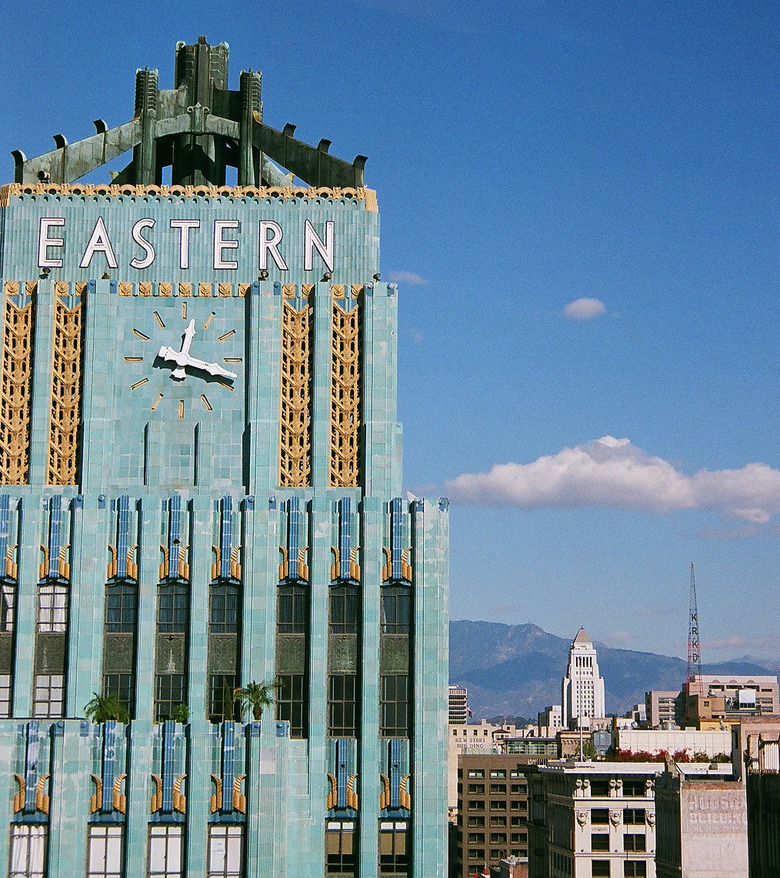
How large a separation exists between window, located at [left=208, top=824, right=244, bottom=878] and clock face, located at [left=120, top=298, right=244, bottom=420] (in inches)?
947

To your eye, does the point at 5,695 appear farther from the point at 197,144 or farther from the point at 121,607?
the point at 197,144

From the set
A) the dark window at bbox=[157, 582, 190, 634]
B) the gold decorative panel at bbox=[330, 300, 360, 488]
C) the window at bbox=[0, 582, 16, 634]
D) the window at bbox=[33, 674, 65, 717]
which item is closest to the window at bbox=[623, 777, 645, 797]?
the gold decorative panel at bbox=[330, 300, 360, 488]

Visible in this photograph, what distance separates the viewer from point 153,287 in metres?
95.3

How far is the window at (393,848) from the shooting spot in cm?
8644

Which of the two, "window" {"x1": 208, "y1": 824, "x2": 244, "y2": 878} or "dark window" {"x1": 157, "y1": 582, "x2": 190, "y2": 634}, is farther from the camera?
"dark window" {"x1": 157, "y1": 582, "x2": 190, "y2": 634}

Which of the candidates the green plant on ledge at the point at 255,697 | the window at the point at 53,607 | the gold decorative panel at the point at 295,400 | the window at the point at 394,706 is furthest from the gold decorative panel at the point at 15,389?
the window at the point at 394,706

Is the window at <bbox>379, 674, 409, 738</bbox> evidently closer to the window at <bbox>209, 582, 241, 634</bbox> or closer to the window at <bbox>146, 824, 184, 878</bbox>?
the window at <bbox>209, 582, 241, 634</bbox>

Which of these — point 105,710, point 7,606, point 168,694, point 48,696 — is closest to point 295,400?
point 168,694

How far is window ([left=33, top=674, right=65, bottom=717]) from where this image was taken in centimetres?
8719

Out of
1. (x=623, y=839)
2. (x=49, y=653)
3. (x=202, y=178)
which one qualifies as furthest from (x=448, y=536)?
(x=623, y=839)

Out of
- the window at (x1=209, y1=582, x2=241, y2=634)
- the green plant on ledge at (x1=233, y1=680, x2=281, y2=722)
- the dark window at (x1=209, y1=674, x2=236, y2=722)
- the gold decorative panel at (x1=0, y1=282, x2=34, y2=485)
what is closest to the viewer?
the green plant on ledge at (x1=233, y1=680, x2=281, y2=722)

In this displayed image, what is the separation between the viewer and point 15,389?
305 ft

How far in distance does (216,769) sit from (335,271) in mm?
30435

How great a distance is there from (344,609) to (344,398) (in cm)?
1251
